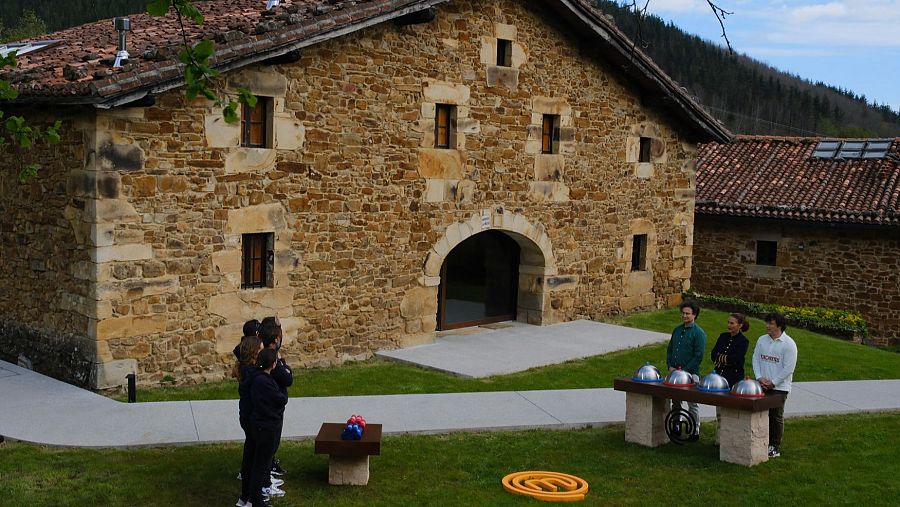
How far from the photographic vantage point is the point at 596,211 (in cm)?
1709

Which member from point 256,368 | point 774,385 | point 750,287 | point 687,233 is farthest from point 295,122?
point 750,287

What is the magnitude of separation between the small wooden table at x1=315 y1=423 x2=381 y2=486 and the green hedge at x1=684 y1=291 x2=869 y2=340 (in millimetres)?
12644

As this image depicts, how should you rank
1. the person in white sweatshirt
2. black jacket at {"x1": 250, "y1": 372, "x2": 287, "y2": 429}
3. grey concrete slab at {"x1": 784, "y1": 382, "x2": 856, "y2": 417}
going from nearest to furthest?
1. black jacket at {"x1": 250, "y1": 372, "x2": 287, "y2": 429}
2. the person in white sweatshirt
3. grey concrete slab at {"x1": 784, "y1": 382, "x2": 856, "y2": 417}

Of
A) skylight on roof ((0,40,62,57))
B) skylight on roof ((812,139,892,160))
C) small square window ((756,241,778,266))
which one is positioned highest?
skylight on roof ((0,40,62,57))

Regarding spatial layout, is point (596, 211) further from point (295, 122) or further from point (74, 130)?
point (74, 130)

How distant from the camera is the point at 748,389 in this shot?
8875 millimetres

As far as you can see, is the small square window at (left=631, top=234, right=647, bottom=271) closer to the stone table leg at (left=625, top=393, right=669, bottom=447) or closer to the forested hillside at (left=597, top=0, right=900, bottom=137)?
the stone table leg at (left=625, top=393, right=669, bottom=447)

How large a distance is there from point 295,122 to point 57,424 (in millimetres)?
4798

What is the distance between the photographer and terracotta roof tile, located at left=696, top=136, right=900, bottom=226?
70.6ft

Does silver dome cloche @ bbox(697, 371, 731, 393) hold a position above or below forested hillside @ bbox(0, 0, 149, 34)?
below

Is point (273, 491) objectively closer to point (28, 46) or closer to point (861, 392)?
point (861, 392)

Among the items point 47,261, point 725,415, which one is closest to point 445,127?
point 47,261

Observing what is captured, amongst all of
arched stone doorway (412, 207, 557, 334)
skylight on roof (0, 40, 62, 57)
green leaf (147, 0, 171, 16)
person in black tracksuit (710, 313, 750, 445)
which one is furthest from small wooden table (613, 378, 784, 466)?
skylight on roof (0, 40, 62, 57)

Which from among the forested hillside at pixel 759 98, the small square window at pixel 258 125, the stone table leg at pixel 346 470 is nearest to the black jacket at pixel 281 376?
the stone table leg at pixel 346 470
